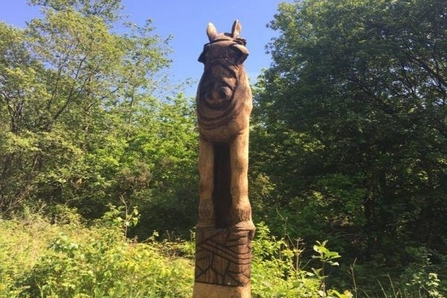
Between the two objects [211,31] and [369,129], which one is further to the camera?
[369,129]

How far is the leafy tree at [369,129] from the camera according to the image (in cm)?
886

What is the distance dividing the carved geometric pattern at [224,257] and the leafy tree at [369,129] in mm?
5808

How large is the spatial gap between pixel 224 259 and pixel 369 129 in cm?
701

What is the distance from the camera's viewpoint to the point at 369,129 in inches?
359

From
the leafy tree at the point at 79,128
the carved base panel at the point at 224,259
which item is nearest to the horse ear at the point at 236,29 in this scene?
the carved base panel at the point at 224,259

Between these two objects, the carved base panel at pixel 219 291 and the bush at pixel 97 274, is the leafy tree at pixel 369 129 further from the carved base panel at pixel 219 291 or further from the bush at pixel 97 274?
the carved base panel at pixel 219 291

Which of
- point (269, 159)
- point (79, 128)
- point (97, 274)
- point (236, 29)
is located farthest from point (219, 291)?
point (79, 128)

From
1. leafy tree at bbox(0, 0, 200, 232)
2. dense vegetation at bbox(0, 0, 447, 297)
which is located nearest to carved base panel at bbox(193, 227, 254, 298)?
dense vegetation at bbox(0, 0, 447, 297)

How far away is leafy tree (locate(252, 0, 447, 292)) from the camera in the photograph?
8.86 metres

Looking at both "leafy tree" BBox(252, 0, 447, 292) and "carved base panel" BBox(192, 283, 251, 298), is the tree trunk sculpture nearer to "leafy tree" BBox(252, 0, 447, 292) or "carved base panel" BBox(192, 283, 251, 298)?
"carved base panel" BBox(192, 283, 251, 298)

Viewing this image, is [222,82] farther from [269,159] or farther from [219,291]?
[269,159]

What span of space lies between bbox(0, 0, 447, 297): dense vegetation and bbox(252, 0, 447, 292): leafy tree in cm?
4

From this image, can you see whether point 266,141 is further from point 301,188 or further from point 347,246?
point 347,246

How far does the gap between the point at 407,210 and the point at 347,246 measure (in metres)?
1.55
